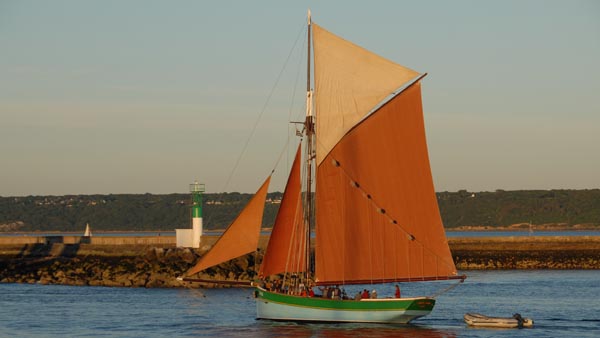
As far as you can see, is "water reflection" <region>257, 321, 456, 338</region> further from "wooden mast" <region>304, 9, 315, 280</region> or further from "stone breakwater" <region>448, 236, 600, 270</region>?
"stone breakwater" <region>448, 236, 600, 270</region>

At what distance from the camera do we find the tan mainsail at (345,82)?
42281 millimetres

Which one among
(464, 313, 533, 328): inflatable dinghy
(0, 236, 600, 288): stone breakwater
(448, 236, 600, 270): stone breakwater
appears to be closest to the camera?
(464, 313, 533, 328): inflatable dinghy

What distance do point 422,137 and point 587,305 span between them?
549 inches

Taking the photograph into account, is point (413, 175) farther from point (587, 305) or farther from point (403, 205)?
point (587, 305)

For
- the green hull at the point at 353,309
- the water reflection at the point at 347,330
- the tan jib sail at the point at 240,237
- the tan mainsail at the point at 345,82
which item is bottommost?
the water reflection at the point at 347,330

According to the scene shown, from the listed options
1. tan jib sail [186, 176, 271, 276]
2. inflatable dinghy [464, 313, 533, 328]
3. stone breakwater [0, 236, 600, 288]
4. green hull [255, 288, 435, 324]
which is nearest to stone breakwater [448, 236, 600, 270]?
stone breakwater [0, 236, 600, 288]

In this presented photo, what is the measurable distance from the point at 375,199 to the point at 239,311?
1049 cm

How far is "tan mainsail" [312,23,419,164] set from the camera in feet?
139

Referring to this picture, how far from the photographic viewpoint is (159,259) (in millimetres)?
68938

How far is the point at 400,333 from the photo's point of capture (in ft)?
134

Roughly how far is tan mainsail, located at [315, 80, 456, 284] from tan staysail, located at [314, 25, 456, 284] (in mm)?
36

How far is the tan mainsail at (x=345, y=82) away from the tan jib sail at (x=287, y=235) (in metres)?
1.54

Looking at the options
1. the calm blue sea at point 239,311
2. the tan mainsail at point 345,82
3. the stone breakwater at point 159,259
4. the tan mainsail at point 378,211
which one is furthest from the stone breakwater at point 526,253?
the tan mainsail at point 345,82

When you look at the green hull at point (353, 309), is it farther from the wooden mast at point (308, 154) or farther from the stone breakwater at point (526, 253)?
the stone breakwater at point (526, 253)
